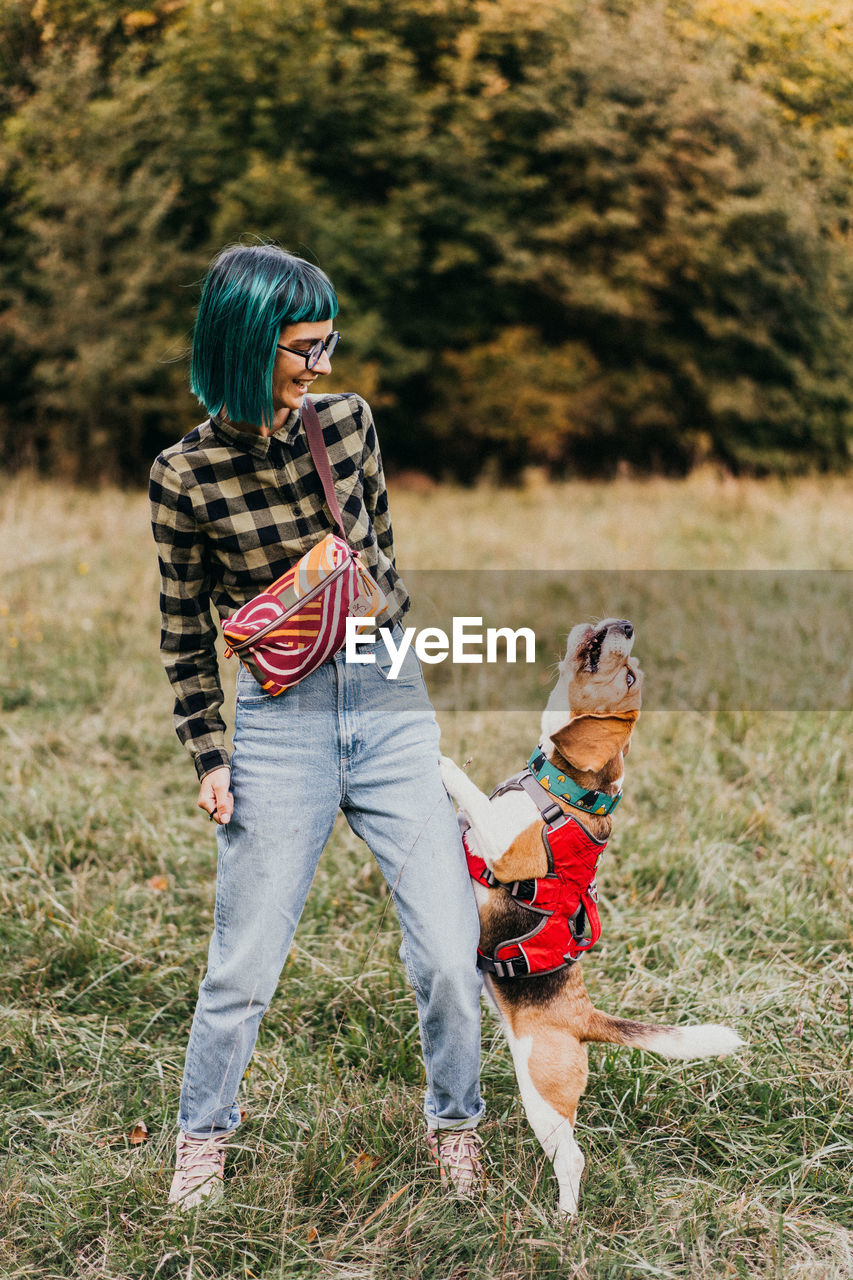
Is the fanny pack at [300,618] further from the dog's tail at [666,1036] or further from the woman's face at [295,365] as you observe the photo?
the dog's tail at [666,1036]

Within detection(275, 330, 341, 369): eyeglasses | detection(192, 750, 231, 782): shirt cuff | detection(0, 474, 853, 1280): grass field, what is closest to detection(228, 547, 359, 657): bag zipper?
detection(192, 750, 231, 782): shirt cuff

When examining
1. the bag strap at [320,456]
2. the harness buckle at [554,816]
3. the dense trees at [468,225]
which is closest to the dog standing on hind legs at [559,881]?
the harness buckle at [554,816]

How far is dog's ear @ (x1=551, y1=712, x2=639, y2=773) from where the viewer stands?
6.56ft

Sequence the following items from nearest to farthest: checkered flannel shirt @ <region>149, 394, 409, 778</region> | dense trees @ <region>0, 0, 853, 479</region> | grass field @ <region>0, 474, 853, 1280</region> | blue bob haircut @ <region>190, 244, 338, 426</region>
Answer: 1. blue bob haircut @ <region>190, 244, 338, 426</region>
2. checkered flannel shirt @ <region>149, 394, 409, 778</region>
3. grass field @ <region>0, 474, 853, 1280</region>
4. dense trees @ <region>0, 0, 853, 479</region>

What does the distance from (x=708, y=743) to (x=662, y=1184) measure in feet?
7.84

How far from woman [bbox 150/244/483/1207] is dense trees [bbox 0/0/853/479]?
13.0 meters

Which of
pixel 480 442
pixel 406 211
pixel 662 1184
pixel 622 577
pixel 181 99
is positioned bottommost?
pixel 480 442

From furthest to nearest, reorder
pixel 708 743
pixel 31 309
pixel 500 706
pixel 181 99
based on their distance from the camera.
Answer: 1. pixel 181 99
2. pixel 31 309
3. pixel 500 706
4. pixel 708 743

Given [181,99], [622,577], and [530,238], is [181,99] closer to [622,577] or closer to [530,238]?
[530,238]

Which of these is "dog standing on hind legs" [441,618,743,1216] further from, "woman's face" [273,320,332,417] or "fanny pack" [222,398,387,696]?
"woman's face" [273,320,332,417]

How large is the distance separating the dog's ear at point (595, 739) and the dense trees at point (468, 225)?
43.9ft

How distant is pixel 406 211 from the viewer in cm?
1650

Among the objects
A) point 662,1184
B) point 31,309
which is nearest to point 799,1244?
point 662,1184

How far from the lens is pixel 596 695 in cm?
198
